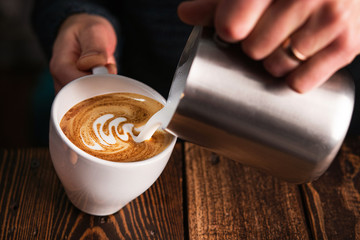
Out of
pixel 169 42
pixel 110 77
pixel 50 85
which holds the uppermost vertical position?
pixel 110 77

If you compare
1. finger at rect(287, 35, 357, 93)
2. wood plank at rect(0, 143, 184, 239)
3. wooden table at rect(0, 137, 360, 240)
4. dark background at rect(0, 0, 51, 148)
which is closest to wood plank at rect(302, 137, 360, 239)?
wooden table at rect(0, 137, 360, 240)

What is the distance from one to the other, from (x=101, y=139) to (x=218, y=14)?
0.32 meters

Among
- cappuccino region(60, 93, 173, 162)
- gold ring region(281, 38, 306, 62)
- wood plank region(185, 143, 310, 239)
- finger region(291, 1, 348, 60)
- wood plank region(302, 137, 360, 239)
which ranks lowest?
wood plank region(185, 143, 310, 239)

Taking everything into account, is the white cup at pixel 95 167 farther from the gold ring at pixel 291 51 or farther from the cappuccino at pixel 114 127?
the gold ring at pixel 291 51

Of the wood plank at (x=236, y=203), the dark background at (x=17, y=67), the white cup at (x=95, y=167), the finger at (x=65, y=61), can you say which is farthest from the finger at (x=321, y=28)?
the dark background at (x=17, y=67)

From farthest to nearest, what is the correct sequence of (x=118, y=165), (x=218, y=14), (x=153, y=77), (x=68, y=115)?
1. (x=153, y=77)
2. (x=68, y=115)
3. (x=118, y=165)
4. (x=218, y=14)

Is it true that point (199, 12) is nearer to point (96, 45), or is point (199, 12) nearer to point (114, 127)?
point (114, 127)

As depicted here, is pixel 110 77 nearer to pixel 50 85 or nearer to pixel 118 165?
pixel 118 165

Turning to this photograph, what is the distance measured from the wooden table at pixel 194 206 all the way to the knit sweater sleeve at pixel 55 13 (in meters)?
0.35

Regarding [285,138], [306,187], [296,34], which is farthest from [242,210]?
[296,34]

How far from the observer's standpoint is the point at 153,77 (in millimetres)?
1154

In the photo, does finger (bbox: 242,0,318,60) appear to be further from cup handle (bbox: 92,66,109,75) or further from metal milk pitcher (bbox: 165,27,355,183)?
cup handle (bbox: 92,66,109,75)

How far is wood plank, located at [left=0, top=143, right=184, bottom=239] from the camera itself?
2.21 ft

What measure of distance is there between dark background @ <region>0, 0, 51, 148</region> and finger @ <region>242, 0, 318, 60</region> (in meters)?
1.51
